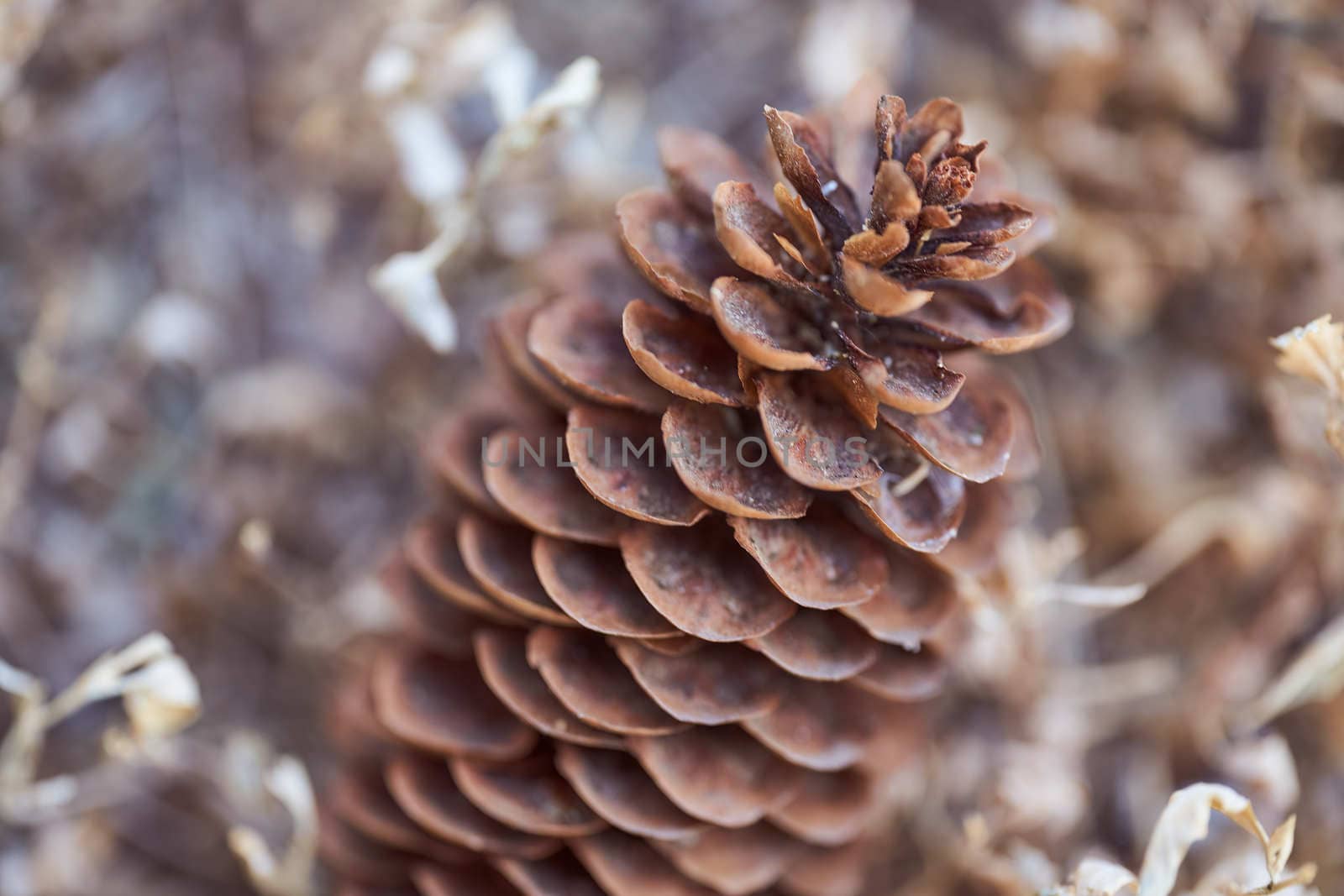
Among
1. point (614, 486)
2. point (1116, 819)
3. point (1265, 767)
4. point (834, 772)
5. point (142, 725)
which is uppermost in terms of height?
point (614, 486)

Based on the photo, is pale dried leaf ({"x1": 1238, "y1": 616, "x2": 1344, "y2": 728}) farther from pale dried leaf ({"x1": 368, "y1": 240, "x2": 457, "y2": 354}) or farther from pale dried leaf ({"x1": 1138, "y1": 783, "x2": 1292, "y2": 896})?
pale dried leaf ({"x1": 368, "y1": 240, "x2": 457, "y2": 354})

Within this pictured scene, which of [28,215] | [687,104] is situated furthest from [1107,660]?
[28,215]

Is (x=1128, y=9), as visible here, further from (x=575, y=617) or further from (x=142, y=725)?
(x=142, y=725)

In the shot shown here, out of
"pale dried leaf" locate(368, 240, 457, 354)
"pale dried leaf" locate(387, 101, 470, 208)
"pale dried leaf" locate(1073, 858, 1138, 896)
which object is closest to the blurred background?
"pale dried leaf" locate(387, 101, 470, 208)

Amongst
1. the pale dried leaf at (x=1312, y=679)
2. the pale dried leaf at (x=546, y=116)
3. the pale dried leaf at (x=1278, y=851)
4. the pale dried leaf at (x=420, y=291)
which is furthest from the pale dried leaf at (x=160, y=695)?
the pale dried leaf at (x=1312, y=679)

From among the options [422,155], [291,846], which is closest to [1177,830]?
[291,846]
